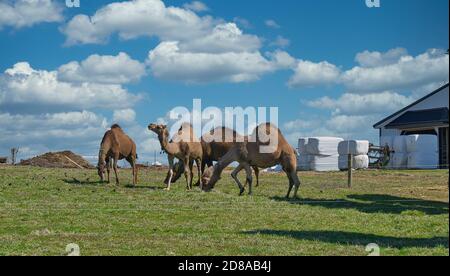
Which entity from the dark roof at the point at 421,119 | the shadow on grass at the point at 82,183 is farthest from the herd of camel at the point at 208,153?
the dark roof at the point at 421,119

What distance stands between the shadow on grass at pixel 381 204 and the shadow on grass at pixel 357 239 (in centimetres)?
442

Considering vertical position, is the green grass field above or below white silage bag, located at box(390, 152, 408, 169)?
below

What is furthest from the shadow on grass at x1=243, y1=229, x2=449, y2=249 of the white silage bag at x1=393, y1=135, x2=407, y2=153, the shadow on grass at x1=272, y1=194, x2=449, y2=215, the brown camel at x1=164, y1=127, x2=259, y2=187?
the white silage bag at x1=393, y1=135, x2=407, y2=153

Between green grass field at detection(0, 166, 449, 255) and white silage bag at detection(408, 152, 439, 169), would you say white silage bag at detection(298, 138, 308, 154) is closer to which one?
white silage bag at detection(408, 152, 439, 169)

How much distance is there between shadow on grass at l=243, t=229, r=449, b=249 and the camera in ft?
36.1

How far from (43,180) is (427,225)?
14.8m

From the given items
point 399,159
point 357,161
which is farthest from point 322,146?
point 399,159

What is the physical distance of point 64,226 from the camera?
1317 centimetres

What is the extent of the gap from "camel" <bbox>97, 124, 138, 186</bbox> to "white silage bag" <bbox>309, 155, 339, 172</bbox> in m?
16.1

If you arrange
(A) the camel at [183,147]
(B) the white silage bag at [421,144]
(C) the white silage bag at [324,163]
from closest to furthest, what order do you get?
(A) the camel at [183,147], (C) the white silage bag at [324,163], (B) the white silage bag at [421,144]

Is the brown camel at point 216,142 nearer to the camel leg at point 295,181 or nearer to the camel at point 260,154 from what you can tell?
the camel at point 260,154

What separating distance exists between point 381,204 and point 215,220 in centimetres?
622

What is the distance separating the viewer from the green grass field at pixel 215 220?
10641 mm
